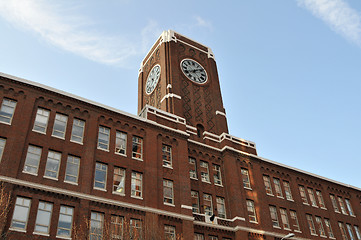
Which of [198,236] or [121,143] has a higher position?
[121,143]

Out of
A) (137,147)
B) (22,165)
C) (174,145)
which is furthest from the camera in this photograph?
(174,145)

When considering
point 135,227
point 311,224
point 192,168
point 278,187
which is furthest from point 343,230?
point 135,227

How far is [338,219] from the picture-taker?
49.0 m

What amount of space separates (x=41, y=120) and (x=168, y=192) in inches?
514

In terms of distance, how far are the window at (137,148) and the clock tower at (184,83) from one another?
335 inches

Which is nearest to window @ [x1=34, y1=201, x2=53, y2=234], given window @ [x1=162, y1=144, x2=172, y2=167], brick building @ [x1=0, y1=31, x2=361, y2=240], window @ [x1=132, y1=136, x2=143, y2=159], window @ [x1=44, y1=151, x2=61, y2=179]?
brick building @ [x1=0, y1=31, x2=361, y2=240]

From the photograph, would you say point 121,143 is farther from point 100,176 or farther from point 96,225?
point 96,225

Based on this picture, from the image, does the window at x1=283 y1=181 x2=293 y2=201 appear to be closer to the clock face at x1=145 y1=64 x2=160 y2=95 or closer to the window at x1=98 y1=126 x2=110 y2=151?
the clock face at x1=145 y1=64 x2=160 y2=95

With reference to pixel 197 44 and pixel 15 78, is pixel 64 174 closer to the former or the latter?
pixel 15 78

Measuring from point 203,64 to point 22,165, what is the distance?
101 ft

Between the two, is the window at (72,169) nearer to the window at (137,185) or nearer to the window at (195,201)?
the window at (137,185)

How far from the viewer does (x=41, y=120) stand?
3388cm

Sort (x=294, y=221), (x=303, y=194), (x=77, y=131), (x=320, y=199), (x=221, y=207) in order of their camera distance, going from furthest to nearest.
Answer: (x=320, y=199), (x=303, y=194), (x=294, y=221), (x=221, y=207), (x=77, y=131)

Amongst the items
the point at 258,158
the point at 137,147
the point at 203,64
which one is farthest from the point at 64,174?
the point at 203,64
